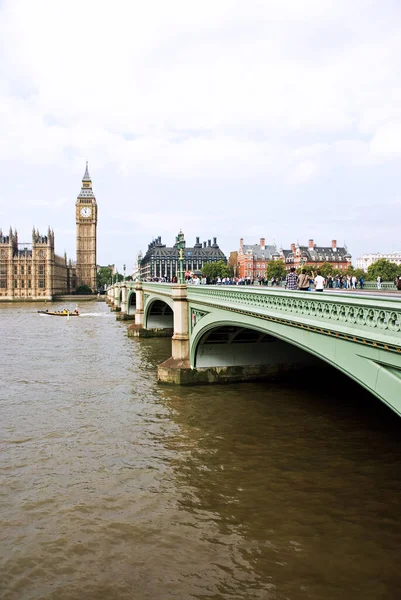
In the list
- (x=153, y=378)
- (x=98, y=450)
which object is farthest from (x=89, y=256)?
(x=98, y=450)

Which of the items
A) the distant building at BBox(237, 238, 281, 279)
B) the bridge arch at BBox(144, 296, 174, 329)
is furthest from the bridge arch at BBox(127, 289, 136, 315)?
the distant building at BBox(237, 238, 281, 279)

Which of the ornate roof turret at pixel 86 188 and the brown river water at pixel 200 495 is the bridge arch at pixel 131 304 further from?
the ornate roof turret at pixel 86 188

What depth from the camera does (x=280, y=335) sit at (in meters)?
13.1

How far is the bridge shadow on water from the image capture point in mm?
8555

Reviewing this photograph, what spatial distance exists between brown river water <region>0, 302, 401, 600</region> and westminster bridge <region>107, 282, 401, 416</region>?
6.44 feet

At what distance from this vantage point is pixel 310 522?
10.3 m

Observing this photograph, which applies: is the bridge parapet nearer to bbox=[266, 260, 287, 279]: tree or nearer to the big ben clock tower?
bbox=[266, 260, 287, 279]: tree

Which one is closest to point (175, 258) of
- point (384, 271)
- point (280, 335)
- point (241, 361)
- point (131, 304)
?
point (384, 271)

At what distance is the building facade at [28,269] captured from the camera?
13062 cm

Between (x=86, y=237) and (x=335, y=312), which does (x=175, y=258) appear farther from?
(x=335, y=312)

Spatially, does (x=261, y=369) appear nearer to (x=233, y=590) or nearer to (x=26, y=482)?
(x=26, y=482)

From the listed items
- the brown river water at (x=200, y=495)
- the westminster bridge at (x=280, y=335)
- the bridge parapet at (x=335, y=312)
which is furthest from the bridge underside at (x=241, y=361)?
the bridge parapet at (x=335, y=312)

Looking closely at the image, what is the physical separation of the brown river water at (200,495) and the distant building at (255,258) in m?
121

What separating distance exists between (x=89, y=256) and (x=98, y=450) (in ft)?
514
